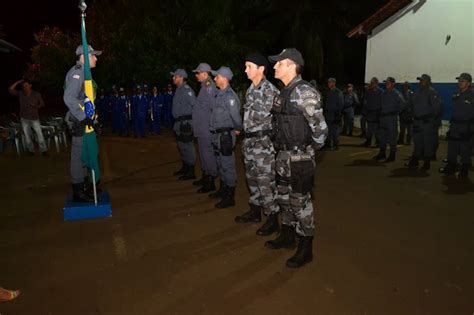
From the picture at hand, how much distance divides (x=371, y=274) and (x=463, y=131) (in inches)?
224

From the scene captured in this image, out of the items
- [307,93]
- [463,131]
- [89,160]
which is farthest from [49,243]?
[463,131]

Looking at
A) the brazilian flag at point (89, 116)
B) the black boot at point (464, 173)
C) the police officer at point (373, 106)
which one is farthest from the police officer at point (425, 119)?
the brazilian flag at point (89, 116)

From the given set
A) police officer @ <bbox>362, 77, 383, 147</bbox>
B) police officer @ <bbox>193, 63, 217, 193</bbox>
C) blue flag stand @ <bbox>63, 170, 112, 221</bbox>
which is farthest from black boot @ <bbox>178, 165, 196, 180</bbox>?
police officer @ <bbox>362, 77, 383, 147</bbox>

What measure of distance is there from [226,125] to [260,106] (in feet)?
3.80

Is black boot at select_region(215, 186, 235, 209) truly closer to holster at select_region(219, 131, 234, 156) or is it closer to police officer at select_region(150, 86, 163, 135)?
Answer: holster at select_region(219, 131, 234, 156)

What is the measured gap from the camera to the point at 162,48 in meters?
18.9

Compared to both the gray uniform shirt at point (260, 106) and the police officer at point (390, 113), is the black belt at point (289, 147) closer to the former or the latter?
the gray uniform shirt at point (260, 106)

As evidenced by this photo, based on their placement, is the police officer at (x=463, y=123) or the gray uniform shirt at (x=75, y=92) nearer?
the gray uniform shirt at (x=75, y=92)

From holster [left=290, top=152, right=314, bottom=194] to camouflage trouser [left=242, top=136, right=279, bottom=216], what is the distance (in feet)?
3.71

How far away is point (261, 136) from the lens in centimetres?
552

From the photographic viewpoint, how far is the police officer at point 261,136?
17.8 feet

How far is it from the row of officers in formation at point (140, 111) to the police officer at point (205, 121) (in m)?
8.83

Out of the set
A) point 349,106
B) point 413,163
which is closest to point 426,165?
point 413,163

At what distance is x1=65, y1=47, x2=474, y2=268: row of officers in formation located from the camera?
4.43 meters
